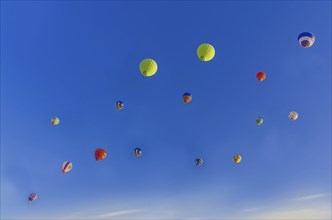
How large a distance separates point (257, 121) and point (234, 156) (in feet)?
22.2

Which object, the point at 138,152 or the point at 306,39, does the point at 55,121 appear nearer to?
the point at 138,152

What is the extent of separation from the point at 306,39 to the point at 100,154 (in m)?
28.9

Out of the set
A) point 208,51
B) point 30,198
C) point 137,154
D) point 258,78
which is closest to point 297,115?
point 258,78

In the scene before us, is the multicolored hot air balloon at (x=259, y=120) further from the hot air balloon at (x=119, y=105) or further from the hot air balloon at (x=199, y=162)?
the hot air balloon at (x=119, y=105)

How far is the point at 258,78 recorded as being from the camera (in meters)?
38.1

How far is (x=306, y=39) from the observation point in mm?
32250

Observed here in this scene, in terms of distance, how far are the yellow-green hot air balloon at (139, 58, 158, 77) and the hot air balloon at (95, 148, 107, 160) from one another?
43.1 feet

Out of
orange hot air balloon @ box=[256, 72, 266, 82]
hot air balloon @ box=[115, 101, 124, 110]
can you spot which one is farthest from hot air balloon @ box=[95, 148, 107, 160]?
orange hot air balloon @ box=[256, 72, 266, 82]

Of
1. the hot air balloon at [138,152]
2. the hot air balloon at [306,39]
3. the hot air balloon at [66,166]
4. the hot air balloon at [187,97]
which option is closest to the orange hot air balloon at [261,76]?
the hot air balloon at [306,39]

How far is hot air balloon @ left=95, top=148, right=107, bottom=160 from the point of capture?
38.3 metres

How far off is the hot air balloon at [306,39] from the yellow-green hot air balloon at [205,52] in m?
10.2

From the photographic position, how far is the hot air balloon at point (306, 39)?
32156mm

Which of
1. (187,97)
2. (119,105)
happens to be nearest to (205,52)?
(187,97)

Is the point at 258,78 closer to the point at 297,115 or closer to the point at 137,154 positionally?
the point at 297,115
